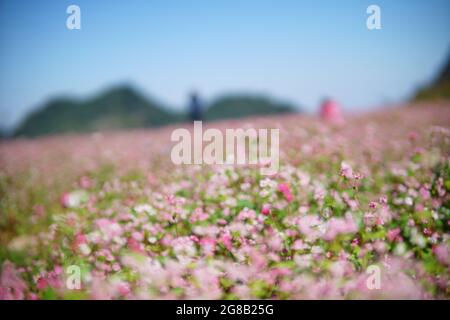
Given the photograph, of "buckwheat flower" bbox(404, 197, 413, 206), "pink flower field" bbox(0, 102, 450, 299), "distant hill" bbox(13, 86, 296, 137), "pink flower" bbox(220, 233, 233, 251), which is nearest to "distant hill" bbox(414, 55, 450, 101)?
"distant hill" bbox(13, 86, 296, 137)

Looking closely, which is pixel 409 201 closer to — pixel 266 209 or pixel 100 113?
pixel 266 209

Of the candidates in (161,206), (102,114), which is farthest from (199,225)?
(102,114)

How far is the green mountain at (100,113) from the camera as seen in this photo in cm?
3108

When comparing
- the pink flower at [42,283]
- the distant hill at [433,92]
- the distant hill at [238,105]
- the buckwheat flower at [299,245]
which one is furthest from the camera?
the distant hill at [238,105]

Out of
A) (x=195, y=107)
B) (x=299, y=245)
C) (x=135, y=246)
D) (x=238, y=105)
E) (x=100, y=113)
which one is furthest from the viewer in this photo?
(x=238, y=105)

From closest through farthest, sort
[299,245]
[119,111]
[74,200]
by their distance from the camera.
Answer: [299,245], [74,200], [119,111]

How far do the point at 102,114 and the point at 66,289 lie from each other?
31.4 m

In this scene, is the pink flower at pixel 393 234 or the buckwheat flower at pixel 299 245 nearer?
the buckwheat flower at pixel 299 245

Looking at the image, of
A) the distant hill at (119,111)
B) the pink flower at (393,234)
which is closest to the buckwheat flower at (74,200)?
the pink flower at (393,234)

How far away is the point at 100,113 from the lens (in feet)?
106

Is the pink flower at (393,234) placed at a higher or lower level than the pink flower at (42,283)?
higher

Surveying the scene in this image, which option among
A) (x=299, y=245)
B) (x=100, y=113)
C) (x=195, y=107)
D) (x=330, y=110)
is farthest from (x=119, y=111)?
(x=299, y=245)

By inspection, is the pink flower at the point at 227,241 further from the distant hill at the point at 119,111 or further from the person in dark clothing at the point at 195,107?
the distant hill at the point at 119,111

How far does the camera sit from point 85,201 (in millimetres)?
3941
